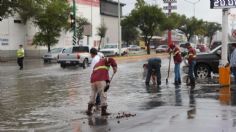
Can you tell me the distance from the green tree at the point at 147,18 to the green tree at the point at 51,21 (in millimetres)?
11104

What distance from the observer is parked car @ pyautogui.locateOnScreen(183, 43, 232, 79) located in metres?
25.3

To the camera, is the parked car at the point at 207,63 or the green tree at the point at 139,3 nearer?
the parked car at the point at 207,63

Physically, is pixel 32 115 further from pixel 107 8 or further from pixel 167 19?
pixel 107 8

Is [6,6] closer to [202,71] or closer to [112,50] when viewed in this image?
[112,50]

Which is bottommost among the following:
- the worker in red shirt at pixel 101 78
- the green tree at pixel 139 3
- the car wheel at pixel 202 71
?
the car wheel at pixel 202 71

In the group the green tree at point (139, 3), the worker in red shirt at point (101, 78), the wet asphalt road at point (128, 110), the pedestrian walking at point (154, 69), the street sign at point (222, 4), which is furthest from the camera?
the green tree at point (139, 3)

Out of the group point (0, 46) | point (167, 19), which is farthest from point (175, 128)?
point (167, 19)

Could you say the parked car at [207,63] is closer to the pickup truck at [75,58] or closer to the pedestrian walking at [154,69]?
the pedestrian walking at [154,69]

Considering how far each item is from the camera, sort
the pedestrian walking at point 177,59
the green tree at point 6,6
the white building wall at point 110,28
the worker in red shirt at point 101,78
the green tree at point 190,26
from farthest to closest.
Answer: the green tree at point 190,26 < the white building wall at point 110,28 < the green tree at point 6,6 < the pedestrian walking at point 177,59 < the worker in red shirt at point 101,78

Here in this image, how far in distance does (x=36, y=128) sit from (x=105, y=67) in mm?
2599

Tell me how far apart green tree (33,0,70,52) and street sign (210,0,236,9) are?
144 ft

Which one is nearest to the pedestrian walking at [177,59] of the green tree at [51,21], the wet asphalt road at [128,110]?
the wet asphalt road at [128,110]

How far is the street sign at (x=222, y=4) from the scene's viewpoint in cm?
2006

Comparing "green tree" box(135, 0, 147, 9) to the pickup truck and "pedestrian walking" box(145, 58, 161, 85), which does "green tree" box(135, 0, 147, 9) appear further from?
"pedestrian walking" box(145, 58, 161, 85)
